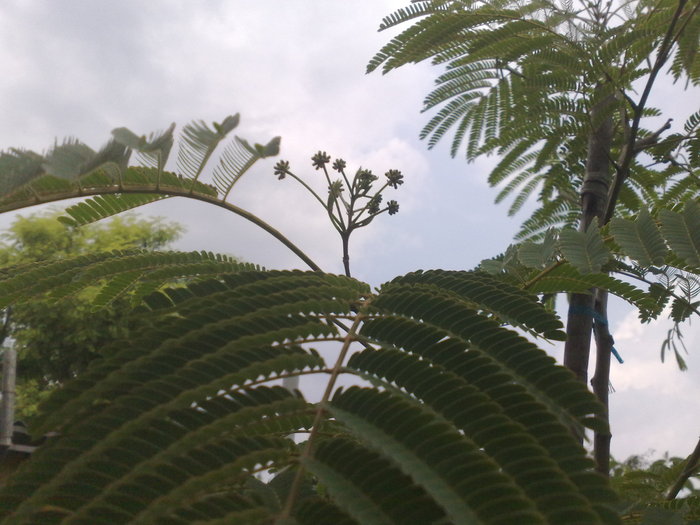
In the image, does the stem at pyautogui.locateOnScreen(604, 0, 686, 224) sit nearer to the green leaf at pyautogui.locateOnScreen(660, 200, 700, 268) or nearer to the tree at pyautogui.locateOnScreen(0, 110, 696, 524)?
the green leaf at pyautogui.locateOnScreen(660, 200, 700, 268)

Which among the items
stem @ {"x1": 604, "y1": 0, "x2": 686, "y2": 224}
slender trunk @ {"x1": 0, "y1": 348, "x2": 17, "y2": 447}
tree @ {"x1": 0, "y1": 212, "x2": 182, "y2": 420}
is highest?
tree @ {"x1": 0, "y1": 212, "x2": 182, "y2": 420}

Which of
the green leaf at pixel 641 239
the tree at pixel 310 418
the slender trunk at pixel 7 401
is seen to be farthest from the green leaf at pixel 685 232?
the slender trunk at pixel 7 401

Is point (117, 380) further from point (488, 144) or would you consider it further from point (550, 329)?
point (488, 144)

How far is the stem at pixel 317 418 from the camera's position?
23.3 inches

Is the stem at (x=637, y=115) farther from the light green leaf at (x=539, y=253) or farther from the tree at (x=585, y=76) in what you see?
the light green leaf at (x=539, y=253)

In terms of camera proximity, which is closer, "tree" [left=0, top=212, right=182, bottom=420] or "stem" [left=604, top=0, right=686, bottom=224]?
"stem" [left=604, top=0, right=686, bottom=224]

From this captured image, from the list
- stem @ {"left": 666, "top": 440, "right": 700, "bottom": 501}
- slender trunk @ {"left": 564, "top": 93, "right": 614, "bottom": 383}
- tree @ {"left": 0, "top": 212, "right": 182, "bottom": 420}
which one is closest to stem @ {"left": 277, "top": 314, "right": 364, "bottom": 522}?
slender trunk @ {"left": 564, "top": 93, "right": 614, "bottom": 383}

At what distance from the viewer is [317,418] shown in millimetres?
696

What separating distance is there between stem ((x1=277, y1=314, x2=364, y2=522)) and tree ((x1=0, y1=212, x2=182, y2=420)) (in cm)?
1544

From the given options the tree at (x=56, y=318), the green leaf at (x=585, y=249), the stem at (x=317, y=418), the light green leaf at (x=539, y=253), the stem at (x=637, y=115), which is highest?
the tree at (x=56, y=318)

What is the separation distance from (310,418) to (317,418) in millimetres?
106

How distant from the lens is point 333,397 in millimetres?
741

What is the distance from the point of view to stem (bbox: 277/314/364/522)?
1.94ft

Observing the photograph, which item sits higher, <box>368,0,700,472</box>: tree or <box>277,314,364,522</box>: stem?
<box>368,0,700,472</box>: tree
